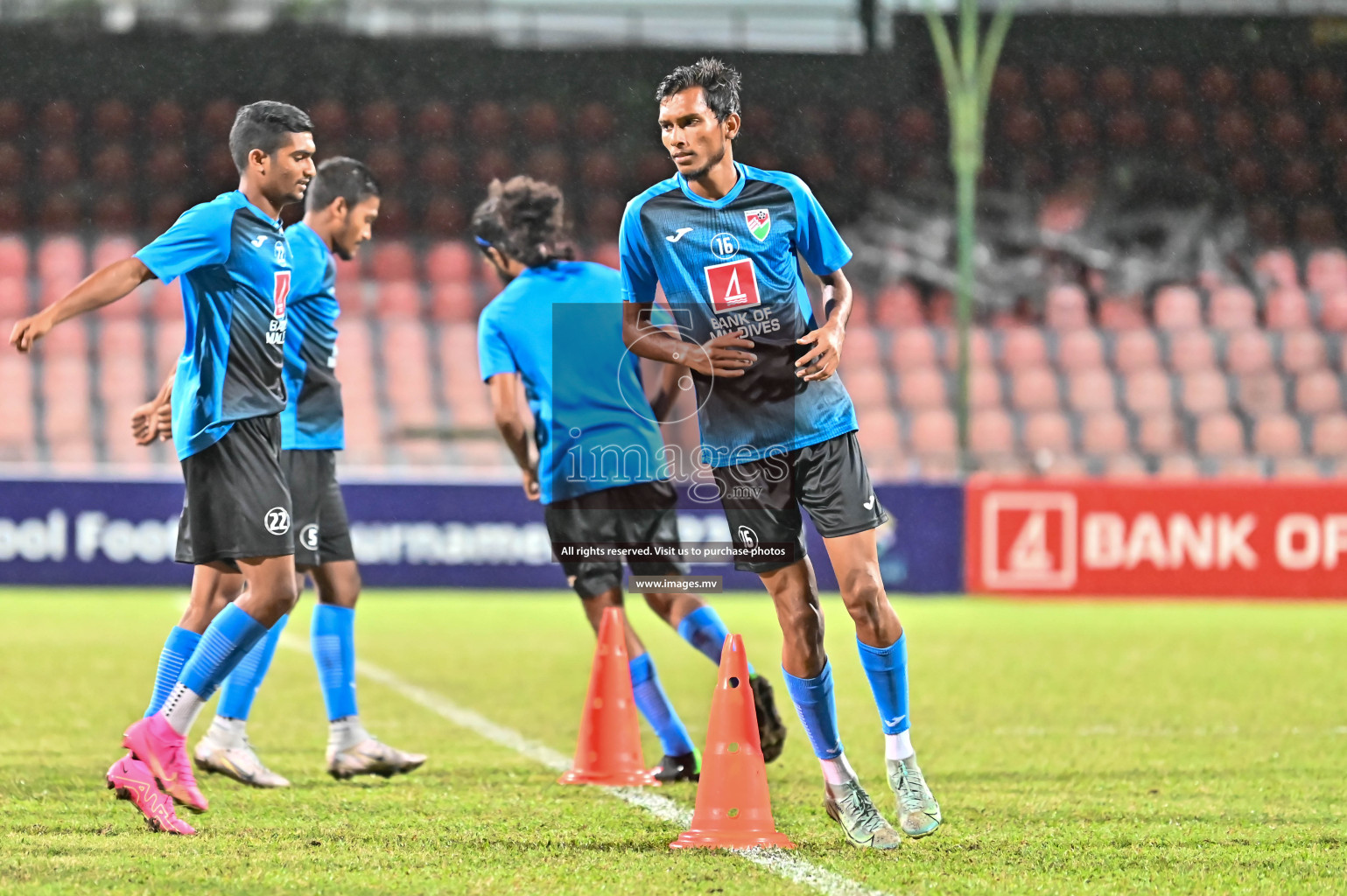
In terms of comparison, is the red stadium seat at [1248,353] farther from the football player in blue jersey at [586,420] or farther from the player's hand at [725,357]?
the player's hand at [725,357]

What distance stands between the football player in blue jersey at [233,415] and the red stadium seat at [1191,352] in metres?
15.9

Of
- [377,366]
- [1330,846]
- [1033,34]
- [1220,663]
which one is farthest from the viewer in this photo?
[1033,34]

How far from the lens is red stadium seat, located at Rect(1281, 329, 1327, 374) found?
19.2 m

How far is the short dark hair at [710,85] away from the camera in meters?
4.68

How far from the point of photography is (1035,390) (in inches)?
755

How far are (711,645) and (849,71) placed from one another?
696 inches

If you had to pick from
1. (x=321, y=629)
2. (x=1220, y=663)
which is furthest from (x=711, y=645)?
(x=1220, y=663)

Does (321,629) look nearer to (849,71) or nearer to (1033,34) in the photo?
(849,71)

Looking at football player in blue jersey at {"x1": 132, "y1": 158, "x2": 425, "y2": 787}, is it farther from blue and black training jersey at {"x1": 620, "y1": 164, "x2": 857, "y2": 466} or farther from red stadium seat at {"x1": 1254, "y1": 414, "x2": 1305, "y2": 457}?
red stadium seat at {"x1": 1254, "y1": 414, "x2": 1305, "y2": 457}

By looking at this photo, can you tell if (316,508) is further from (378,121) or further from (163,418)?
(378,121)

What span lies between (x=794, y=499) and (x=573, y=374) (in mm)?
1421

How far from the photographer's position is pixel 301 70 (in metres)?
22.2

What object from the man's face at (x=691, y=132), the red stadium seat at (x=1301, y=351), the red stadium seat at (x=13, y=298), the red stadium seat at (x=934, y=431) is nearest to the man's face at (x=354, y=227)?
the man's face at (x=691, y=132)

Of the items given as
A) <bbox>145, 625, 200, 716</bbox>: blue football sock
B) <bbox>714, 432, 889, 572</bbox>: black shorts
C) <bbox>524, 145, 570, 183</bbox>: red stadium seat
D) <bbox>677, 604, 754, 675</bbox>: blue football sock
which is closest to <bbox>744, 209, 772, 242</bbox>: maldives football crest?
<bbox>714, 432, 889, 572</bbox>: black shorts
